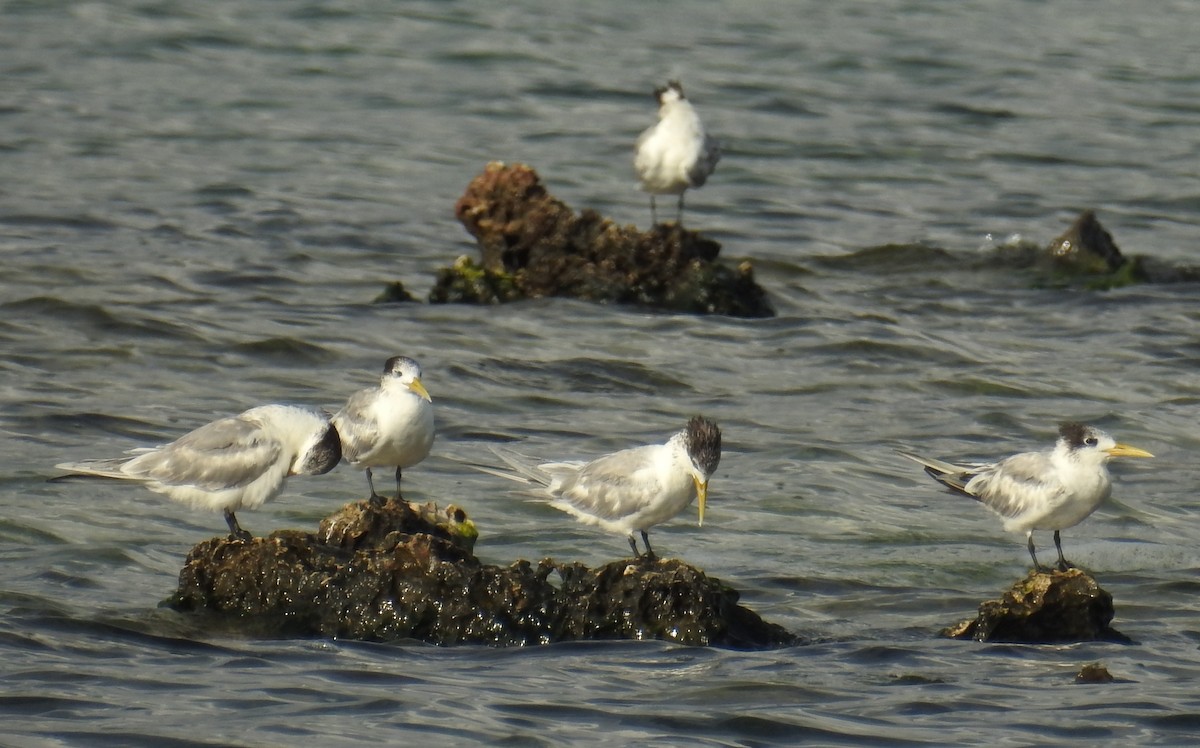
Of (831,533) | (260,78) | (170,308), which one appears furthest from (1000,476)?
(260,78)

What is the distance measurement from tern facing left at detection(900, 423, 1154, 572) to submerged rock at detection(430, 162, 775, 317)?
5478 mm

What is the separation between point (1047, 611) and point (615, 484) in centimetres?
179

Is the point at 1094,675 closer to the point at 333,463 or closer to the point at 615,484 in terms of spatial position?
the point at 615,484

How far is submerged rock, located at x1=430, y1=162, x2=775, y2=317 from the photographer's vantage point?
13.8 meters

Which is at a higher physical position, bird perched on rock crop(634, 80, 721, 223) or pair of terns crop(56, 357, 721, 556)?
bird perched on rock crop(634, 80, 721, 223)

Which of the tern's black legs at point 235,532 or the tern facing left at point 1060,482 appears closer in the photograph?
the tern's black legs at point 235,532

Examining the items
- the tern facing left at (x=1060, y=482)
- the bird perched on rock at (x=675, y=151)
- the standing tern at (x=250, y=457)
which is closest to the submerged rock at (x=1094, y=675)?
the tern facing left at (x=1060, y=482)

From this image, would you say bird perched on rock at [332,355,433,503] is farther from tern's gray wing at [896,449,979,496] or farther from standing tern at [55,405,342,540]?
tern's gray wing at [896,449,979,496]

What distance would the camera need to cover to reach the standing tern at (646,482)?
25.9 ft

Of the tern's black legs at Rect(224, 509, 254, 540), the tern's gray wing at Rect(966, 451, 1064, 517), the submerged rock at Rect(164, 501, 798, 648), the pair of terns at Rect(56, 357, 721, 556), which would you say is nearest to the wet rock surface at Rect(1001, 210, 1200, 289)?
the tern's gray wing at Rect(966, 451, 1064, 517)

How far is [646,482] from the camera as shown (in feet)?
26.7

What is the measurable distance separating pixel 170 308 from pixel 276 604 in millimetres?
6904

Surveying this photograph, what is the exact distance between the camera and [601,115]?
22.2 meters

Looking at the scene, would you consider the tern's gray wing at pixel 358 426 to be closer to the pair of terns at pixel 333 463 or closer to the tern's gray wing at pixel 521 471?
the pair of terns at pixel 333 463
